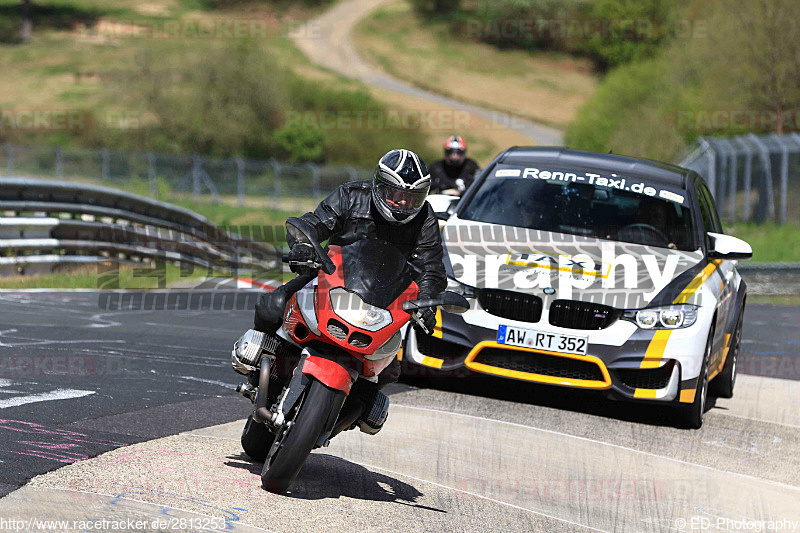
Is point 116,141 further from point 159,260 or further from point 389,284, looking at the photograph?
point 389,284

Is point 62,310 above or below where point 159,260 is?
above

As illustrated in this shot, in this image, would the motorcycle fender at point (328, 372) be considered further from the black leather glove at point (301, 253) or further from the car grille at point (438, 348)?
the car grille at point (438, 348)

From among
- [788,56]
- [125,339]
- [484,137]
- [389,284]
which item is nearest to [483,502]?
[389,284]

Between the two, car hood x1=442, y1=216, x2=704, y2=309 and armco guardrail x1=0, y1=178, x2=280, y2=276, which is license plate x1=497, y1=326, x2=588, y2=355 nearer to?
car hood x1=442, y1=216, x2=704, y2=309

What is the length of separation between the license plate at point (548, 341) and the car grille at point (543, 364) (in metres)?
0.07

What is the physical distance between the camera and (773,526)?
5574 millimetres

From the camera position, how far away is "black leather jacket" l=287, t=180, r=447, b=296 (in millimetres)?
5410

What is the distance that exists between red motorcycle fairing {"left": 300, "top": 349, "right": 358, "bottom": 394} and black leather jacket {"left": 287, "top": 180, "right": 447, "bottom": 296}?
661 mm

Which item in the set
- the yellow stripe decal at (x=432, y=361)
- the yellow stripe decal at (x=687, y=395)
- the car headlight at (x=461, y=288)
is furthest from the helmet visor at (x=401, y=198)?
the yellow stripe decal at (x=687, y=395)

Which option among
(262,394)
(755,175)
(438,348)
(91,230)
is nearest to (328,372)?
(262,394)

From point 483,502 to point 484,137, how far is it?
68.8 m

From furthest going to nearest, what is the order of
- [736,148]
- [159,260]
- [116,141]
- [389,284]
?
[116,141] → [736,148] → [159,260] → [389,284]

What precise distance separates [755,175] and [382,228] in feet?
74.0

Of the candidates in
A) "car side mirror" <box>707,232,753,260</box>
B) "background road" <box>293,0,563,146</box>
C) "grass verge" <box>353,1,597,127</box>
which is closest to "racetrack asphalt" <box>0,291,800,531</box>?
"car side mirror" <box>707,232,753,260</box>
